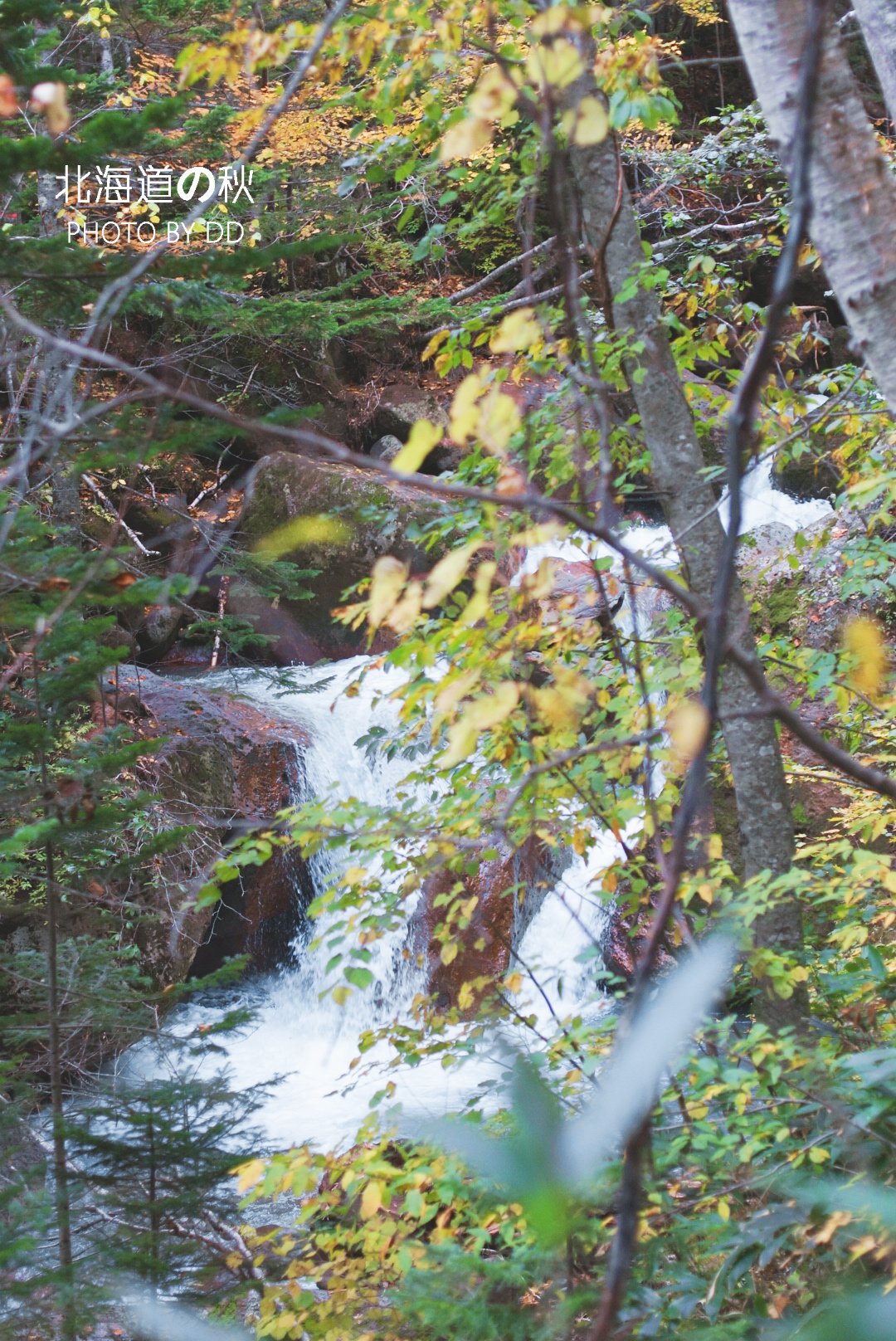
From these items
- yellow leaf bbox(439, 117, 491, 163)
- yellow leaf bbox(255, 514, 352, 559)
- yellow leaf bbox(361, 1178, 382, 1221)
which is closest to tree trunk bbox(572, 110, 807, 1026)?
yellow leaf bbox(361, 1178, 382, 1221)

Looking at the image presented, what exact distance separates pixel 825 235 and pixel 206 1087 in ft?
8.26

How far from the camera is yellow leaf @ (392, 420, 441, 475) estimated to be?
0.95 m

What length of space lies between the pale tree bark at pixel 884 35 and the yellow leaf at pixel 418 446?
1.83m

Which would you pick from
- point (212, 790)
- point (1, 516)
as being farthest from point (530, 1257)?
point (212, 790)

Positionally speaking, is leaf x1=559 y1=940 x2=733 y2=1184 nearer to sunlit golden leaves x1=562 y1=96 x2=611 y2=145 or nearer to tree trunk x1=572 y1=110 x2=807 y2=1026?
sunlit golden leaves x1=562 y1=96 x2=611 y2=145

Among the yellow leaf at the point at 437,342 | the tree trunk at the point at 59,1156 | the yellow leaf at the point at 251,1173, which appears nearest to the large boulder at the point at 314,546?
the yellow leaf at the point at 437,342

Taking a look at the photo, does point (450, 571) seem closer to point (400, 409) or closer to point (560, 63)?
point (560, 63)

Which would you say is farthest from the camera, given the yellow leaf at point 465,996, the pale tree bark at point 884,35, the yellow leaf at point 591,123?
the yellow leaf at point 465,996

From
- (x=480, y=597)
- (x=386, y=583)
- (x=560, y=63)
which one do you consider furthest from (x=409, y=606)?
(x=560, y=63)

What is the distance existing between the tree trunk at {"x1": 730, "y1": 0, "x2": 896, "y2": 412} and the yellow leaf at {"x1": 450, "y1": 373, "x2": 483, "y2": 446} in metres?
0.66

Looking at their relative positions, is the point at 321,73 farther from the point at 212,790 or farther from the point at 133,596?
the point at 212,790

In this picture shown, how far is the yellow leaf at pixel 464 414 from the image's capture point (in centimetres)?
98

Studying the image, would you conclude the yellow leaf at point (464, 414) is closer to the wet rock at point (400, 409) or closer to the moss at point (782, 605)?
the moss at point (782, 605)

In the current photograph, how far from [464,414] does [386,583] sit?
39 centimetres
